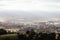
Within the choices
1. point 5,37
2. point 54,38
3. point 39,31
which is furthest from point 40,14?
point 5,37

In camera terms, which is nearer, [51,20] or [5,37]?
[5,37]

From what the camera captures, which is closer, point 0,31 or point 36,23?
point 0,31

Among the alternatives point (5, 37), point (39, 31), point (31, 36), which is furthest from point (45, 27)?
point (5, 37)

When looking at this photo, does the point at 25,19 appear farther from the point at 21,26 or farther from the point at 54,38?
the point at 54,38

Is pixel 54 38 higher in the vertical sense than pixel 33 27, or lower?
lower

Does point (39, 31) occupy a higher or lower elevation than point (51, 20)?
lower
